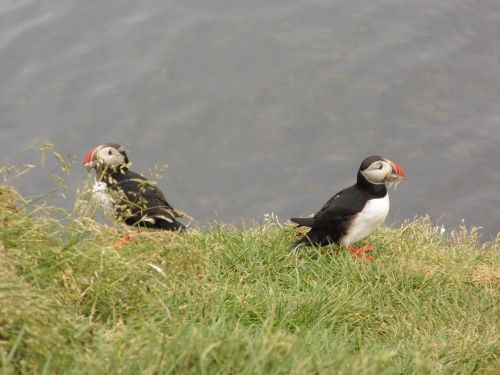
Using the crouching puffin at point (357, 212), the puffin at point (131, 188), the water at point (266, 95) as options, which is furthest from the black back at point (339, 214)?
the water at point (266, 95)

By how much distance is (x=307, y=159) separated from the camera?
1257cm

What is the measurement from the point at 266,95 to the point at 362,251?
680cm

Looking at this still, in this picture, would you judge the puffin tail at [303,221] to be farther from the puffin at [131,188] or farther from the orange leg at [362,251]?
the puffin at [131,188]

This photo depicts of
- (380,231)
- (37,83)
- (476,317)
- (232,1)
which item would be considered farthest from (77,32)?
(476,317)

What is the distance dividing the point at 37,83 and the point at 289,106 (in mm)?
3754

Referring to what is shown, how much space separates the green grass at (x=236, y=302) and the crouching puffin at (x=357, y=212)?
0.15 meters

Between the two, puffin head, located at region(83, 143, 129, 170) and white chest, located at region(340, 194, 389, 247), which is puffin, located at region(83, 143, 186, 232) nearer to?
puffin head, located at region(83, 143, 129, 170)

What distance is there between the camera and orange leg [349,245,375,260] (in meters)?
6.69

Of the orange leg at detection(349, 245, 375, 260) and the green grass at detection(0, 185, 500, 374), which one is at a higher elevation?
the green grass at detection(0, 185, 500, 374)

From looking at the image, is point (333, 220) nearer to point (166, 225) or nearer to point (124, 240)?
point (166, 225)

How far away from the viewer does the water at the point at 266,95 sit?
12352 millimetres

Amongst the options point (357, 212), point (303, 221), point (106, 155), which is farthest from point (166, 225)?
point (357, 212)

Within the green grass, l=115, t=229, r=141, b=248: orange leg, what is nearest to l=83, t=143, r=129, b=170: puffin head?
the green grass

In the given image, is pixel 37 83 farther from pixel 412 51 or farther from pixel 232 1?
pixel 412 51
